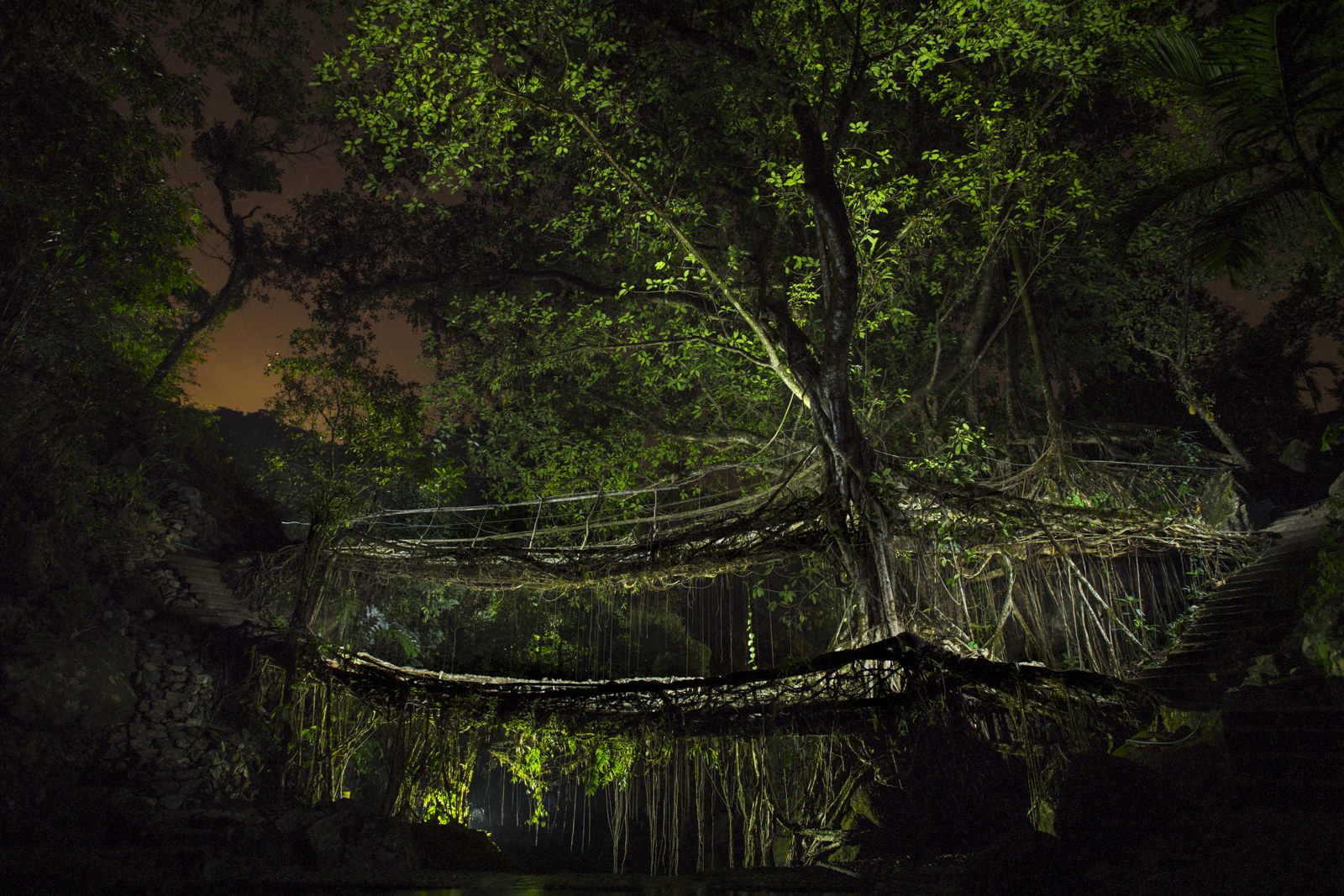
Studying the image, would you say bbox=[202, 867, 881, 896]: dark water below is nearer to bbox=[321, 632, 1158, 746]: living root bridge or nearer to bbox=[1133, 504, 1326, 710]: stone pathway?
bbox=[321, 632, 1158, 746]: living root bridge

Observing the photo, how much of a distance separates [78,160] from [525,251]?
5.03 metres

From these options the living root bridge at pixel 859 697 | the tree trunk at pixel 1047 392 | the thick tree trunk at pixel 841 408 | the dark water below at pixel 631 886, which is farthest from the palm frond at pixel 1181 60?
the dark water below at pixel 631 886

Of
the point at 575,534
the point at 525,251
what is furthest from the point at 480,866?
the point at 525,251

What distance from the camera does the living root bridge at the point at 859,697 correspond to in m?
4.62

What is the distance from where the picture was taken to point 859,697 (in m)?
4.87

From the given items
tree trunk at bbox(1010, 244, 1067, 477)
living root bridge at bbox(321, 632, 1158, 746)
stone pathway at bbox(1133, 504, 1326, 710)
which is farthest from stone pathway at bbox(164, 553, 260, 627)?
stone pathway at bbox(1133, 504, 1326, 710)

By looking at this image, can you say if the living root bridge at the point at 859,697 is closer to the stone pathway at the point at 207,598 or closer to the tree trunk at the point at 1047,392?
the tree trunk at the point at 1047,392

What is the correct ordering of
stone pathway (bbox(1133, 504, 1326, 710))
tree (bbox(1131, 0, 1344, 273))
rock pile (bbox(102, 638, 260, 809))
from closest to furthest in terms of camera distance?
tree (bbox(1131, 0, 1344, 273)) < stone pathway (bbox(1133, 504, 1326, 710)) < rock pile (bbox(102, 638, 260, 809))

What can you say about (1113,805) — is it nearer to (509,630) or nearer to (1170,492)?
(1170,492)

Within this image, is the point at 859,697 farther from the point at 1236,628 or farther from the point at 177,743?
the point at 177,743

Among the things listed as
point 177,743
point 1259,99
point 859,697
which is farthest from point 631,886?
point 1259,99

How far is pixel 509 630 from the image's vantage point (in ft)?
42.6

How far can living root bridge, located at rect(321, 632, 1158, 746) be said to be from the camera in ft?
15.2

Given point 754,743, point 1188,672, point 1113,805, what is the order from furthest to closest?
1. point 1188,672
2. point 754,743
3. point 1113,805
